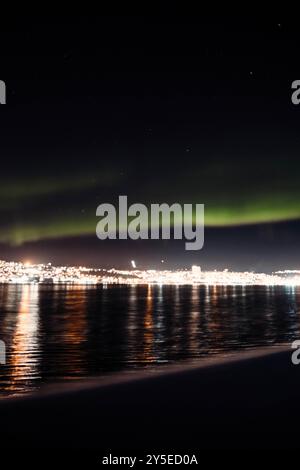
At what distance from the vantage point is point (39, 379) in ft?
56.0

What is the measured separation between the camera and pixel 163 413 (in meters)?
11.7

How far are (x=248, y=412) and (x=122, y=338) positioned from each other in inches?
888

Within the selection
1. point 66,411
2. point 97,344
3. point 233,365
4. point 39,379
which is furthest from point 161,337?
point 66,411

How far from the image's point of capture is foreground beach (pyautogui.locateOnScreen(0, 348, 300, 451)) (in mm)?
9688

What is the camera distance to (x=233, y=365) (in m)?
19.5

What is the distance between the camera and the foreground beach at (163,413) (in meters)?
9.69
